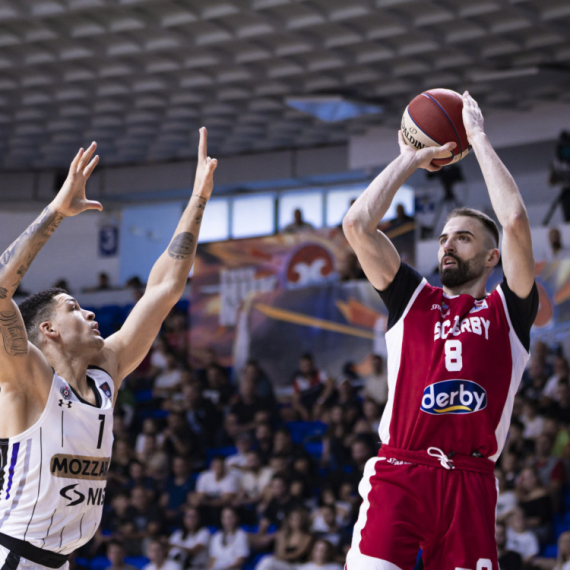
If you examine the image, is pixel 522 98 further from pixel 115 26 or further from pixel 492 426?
pixel 492 426

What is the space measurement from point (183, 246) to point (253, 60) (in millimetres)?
8054

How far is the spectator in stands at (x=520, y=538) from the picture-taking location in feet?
24.5

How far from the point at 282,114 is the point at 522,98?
367cm

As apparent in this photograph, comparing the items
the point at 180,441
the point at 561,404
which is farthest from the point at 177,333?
the point at 561,404

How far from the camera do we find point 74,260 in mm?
17156

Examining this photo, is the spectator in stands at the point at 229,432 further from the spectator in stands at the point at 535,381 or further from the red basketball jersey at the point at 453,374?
the red basketball jersey at the point at 453,374

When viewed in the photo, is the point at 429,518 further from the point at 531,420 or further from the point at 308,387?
the point at 308,387

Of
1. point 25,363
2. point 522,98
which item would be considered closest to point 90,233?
point 522,98

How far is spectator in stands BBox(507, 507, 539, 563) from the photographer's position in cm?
748

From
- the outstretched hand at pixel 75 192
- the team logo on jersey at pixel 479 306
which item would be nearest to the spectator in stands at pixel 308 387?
the team logo on jersey at pixel 479 306

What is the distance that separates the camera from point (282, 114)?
527 inches

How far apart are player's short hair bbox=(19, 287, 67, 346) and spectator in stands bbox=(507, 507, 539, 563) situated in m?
5.47

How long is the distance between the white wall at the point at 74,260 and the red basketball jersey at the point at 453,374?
553 inches

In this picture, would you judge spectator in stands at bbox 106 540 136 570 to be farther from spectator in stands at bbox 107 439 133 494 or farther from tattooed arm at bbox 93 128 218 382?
Answer: tattooed arm at bbox 93 128 218 382
